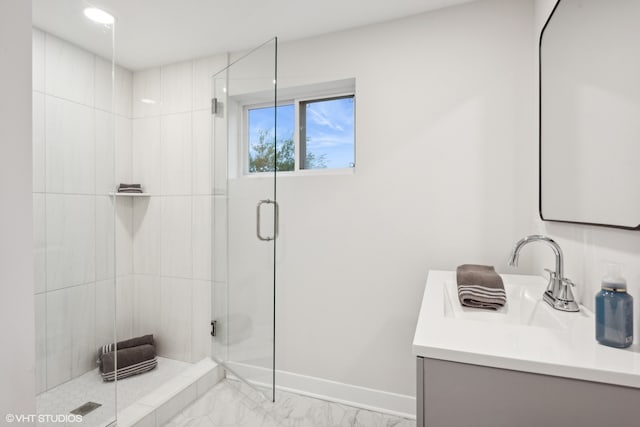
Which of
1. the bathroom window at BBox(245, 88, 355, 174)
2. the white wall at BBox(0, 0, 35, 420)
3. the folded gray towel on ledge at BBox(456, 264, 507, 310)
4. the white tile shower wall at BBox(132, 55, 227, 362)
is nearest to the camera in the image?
the white wall at BBox(0, 0, 35, 420)

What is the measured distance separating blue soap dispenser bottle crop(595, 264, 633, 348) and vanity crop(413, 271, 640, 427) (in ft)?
0.08

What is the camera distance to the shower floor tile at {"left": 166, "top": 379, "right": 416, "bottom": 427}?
191cm

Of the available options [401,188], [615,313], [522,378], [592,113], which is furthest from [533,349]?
[401,188]

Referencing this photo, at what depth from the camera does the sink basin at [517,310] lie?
1154mm

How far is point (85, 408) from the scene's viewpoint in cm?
155

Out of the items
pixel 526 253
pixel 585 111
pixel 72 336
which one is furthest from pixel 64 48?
pixel 526 253

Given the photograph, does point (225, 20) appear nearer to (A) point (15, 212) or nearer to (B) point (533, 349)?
(A) point (15, 212)

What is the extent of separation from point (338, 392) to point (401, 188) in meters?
1.37

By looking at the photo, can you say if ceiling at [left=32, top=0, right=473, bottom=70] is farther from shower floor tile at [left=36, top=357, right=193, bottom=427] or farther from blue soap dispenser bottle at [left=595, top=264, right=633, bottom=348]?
blue soap dispenser bottle at [left=595, top=264, right=633, bottom=348]

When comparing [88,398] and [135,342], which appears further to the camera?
[135,342]

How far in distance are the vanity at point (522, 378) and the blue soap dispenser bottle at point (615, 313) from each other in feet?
0.08

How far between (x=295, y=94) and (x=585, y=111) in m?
1.71

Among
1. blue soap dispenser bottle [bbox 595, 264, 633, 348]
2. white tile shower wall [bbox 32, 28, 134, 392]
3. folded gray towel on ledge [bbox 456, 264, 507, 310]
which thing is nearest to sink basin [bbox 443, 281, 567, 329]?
folded gray towel on ledge [bbox 456, 264, 507, 310]

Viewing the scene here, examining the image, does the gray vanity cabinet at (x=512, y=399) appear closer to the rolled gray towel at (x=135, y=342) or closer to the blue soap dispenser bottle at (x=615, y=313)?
the blue soap dispenser bottle at (x=615, y=313)
